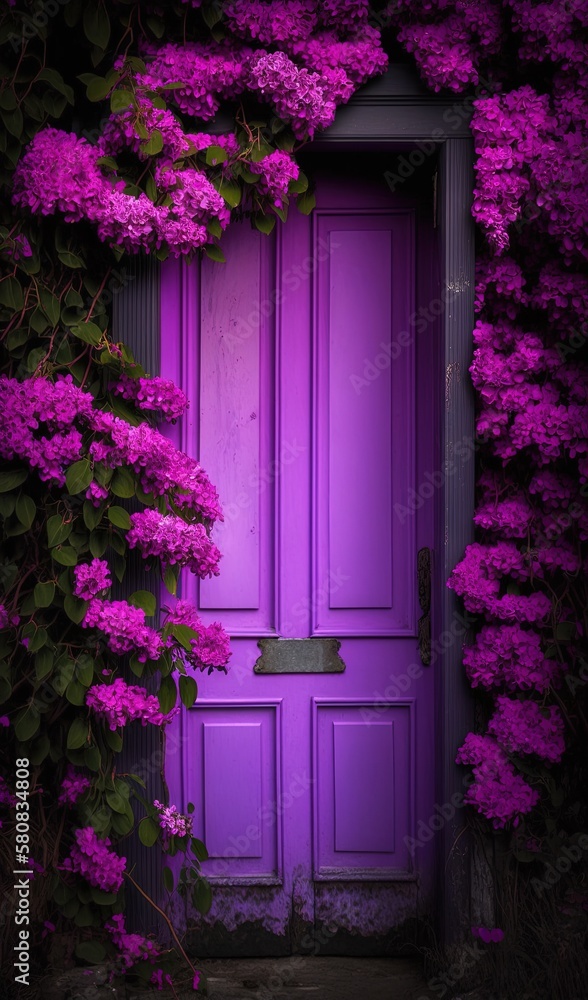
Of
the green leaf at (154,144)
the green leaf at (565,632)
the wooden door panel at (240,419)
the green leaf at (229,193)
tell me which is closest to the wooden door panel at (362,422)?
the wooden door panel at (240,419)

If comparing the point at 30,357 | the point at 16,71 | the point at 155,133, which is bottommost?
the point at 30,357

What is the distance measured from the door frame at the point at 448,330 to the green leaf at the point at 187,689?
Answer: 0.26 meters

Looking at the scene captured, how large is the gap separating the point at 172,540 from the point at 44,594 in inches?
17.3

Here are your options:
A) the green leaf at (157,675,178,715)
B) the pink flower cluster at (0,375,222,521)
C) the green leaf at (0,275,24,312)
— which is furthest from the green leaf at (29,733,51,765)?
the green leaf at (0,275,24,312)

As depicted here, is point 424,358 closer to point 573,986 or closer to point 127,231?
point 127,231

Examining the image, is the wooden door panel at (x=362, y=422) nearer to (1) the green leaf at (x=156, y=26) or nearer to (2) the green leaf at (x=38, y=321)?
(1) the green leaf at (x=156, y=26)

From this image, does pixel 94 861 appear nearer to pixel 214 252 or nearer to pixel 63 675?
pixel 63 675

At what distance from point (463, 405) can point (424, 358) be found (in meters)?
0.30

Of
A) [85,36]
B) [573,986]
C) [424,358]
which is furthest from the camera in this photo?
[424,358]

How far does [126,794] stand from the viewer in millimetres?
2779

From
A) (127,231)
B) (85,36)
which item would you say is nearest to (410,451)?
(127,231)

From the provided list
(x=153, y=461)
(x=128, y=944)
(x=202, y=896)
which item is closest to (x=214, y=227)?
(x=153, y=461)

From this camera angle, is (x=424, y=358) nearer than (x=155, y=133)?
No

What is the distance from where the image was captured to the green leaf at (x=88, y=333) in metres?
2.73
